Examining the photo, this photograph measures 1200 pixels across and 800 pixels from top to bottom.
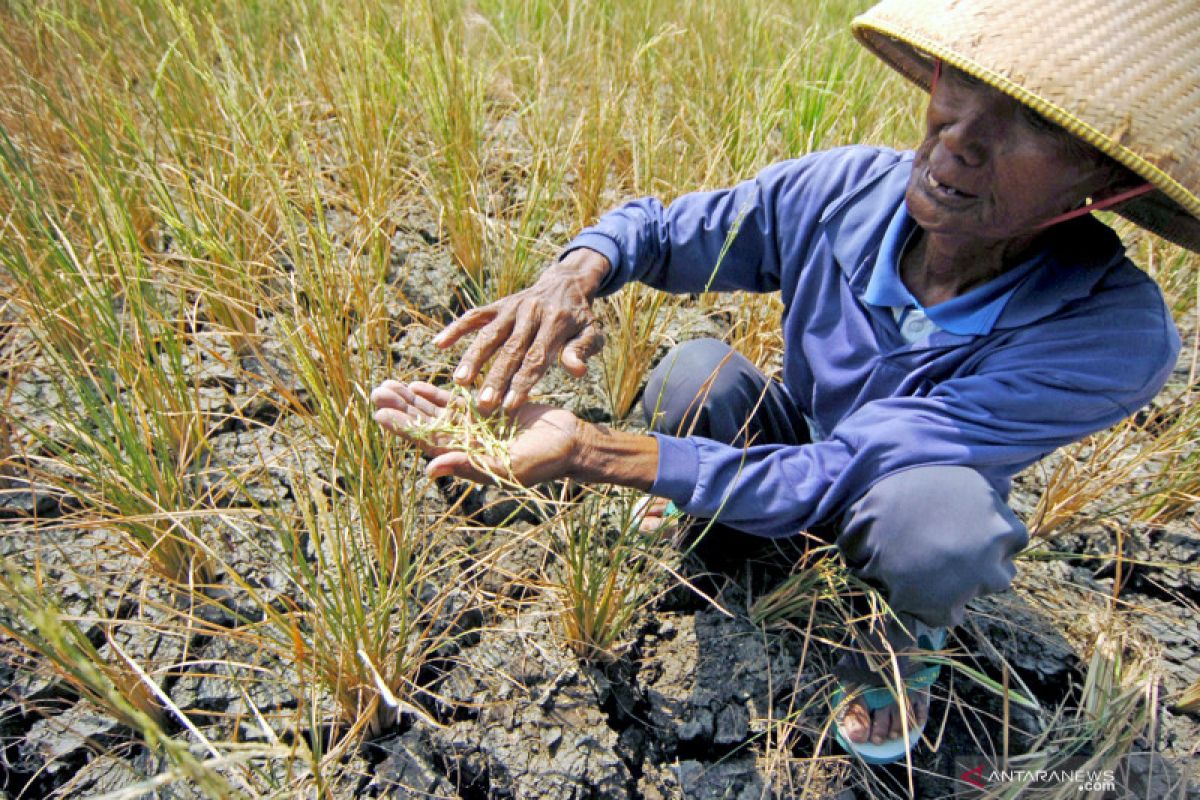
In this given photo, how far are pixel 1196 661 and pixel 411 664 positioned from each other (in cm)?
162

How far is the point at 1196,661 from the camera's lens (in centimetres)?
165

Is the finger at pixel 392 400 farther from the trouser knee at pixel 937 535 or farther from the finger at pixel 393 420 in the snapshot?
the trouser knee at pixel 937 535

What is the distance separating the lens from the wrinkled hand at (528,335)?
1322 mm

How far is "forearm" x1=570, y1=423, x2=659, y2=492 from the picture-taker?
49.4 inches

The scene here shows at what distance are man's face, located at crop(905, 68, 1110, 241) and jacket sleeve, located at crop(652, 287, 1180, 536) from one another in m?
0.20

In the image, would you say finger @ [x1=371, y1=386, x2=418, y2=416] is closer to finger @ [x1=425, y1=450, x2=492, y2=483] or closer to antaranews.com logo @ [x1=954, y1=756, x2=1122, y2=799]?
finger @ [x1=425, y1=450, x2=492, y2=483]

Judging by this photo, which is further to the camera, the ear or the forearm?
the forearm

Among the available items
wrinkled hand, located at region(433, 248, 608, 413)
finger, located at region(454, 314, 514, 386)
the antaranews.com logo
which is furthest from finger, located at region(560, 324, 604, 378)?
the antaranews.com logo

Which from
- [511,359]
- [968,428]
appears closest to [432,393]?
[511,359]

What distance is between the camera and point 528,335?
1356 mm

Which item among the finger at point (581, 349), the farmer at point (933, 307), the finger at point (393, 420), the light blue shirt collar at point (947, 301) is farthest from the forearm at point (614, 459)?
the light blue shirt collar at point (947, 301)

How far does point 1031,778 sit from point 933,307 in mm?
819

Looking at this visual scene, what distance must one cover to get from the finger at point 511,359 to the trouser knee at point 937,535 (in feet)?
1.98

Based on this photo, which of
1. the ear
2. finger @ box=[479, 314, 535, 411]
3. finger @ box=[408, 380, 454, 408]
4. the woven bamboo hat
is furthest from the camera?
finger @ box=[408, 380, 454, 408]
